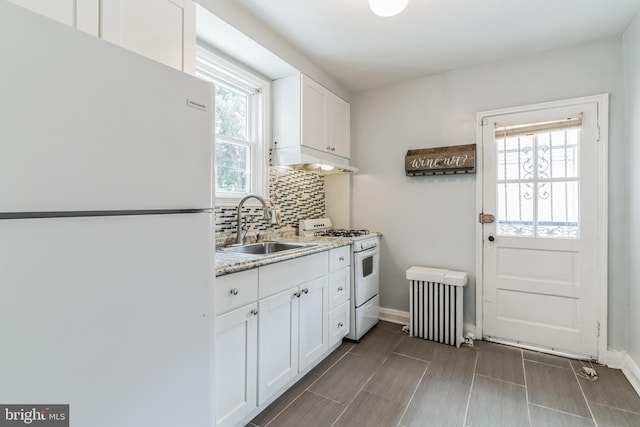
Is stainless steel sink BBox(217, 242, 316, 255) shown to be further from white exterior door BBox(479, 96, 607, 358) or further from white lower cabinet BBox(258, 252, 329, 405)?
white exterior door BBox(479, 96, 607, 358)

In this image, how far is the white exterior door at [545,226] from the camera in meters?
2.39

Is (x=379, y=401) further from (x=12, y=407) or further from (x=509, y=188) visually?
(x=509, y=188)

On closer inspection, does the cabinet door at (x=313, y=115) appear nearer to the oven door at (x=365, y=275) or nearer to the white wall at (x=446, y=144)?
the white wall at (x=446, y=144)

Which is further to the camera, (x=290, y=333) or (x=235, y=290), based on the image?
(x=290, y=333)

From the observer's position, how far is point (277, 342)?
1.81 m

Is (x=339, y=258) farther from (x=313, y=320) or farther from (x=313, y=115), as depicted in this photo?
(x=313, y=115)

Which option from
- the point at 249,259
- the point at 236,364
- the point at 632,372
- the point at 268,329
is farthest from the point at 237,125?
the point at 632,372

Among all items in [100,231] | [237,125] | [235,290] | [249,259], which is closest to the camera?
[100,231]

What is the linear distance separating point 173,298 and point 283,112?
2144 millimetres

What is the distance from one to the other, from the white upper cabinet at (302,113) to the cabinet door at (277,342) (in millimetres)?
1385
